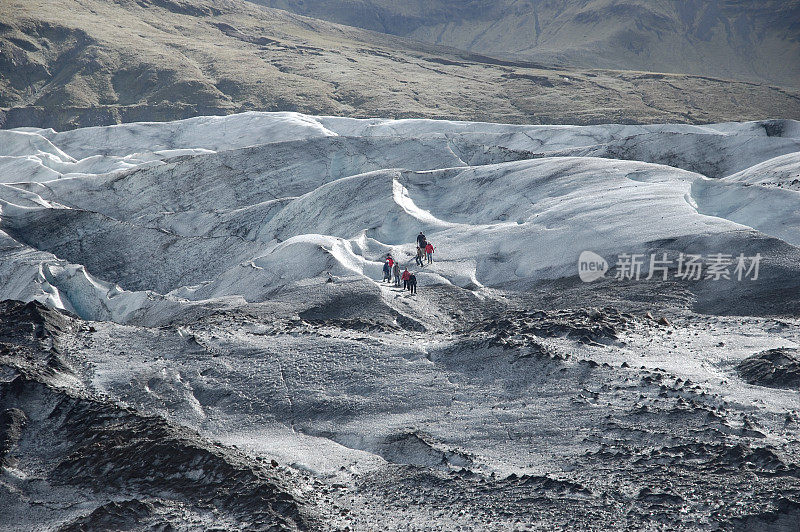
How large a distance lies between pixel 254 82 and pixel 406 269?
7012 centimetres

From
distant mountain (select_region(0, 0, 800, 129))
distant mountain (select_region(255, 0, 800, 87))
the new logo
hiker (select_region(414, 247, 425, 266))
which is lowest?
hiker (select_region(414, 247, 425, 266))

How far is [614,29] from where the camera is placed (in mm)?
164500

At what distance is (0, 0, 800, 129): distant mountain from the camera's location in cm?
7869

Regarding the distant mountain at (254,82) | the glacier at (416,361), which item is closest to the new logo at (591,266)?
the glacier at (416,361)

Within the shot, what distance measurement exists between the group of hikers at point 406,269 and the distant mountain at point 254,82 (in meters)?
55.2

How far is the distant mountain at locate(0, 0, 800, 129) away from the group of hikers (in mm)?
55214

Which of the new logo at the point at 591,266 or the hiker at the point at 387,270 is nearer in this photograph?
the new logo at the point at 591,266

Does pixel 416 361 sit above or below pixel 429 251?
below

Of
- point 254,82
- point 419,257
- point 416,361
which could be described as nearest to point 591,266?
point 419,257

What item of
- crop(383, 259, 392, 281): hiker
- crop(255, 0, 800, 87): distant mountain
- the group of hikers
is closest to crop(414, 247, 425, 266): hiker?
the group of hikers

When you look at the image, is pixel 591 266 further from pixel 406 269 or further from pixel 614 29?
pixel 614 29

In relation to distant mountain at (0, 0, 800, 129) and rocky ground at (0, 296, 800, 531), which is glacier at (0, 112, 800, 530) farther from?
distant mountain at (0, 0, 800, 129)

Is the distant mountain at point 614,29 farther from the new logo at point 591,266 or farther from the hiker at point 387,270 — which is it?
the hiker at point 387,270

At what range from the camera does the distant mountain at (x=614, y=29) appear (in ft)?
510
